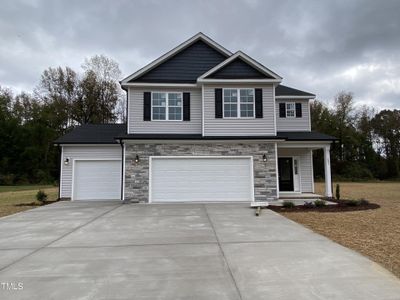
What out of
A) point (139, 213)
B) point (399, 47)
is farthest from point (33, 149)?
point (399, 47)

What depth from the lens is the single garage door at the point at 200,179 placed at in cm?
1387

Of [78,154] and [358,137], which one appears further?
[358,137]

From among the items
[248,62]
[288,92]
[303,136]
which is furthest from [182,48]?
[303,136]

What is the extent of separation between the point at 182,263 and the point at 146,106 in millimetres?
10399

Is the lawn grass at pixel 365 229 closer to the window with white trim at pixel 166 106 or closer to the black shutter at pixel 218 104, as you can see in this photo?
the black shutter at pixel 218 104

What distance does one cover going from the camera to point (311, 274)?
4551 mm

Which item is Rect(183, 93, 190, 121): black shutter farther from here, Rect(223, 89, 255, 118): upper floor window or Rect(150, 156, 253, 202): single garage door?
Rect(150, 156, 253, 202): single garage door

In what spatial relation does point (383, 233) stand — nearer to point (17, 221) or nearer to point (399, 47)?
point (17, 221)

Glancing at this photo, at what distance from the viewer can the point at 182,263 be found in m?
5.15

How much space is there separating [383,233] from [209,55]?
11.4m

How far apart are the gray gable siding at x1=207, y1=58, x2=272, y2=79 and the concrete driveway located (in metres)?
7.71

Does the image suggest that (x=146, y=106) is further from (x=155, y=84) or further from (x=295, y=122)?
(x=295, y=122)

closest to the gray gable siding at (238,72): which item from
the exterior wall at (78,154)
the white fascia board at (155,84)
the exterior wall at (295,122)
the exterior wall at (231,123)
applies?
the exterior wall at (231,123)

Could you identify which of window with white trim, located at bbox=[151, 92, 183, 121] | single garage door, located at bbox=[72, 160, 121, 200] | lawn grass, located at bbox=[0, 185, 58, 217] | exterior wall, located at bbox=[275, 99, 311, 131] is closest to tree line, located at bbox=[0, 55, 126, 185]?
lawn grass, located at bbox=[0, 185, 58, 217]
